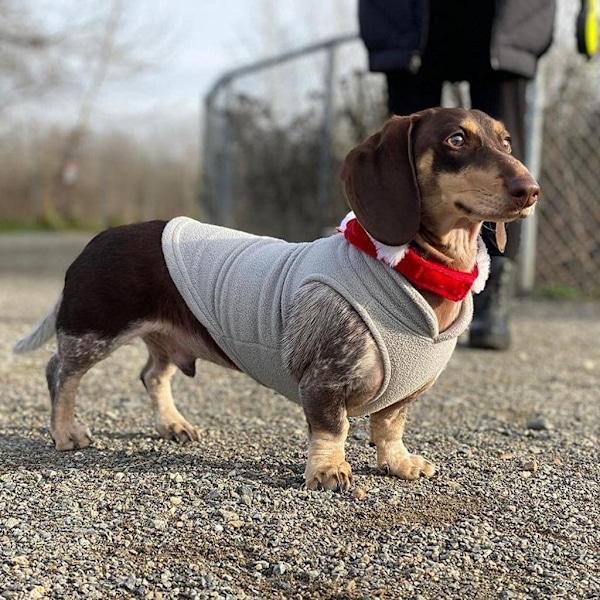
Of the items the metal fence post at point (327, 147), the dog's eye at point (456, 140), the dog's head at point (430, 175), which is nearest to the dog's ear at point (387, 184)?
the dog's head at point (430, 175)

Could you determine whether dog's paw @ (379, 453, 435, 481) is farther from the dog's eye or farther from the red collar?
the dog's eye

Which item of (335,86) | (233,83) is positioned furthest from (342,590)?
(233,83)

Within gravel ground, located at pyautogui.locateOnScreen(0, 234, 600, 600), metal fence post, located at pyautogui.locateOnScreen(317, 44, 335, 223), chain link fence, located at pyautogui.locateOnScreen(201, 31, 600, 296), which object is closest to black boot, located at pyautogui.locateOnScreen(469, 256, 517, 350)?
gravel ground, located at pyautogui.locateOnScreen(0, 234, 600, 600)

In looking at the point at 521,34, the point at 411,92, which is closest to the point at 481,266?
the point at 411,92

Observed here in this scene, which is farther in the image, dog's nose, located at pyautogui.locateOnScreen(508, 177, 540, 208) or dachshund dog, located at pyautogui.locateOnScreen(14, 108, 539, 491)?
dachshund dog, located at pyautogui.locateOnScreen(14, 108, 539, 491)

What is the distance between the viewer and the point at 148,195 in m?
26.2

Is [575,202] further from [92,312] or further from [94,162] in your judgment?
[94,162]

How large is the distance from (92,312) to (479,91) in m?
2.44

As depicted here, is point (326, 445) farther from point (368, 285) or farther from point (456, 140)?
point (456, 140)

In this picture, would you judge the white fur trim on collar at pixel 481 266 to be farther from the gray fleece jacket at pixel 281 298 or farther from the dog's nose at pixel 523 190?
the dog's nose at pixel 523 190

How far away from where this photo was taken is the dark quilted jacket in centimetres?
401

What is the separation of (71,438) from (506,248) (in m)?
2.05

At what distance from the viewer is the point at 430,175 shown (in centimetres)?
240

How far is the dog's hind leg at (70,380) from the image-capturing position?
2885mm
